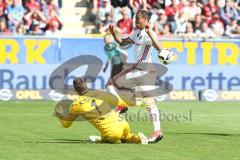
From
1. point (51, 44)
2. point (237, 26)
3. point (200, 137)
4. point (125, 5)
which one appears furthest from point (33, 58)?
point (200, 137)

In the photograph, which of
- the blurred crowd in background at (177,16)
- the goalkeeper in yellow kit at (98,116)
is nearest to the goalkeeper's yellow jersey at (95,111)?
the goalkeeper in yellow kit at (98,116)

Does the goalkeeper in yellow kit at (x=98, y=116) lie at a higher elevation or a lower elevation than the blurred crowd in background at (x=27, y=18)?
higher

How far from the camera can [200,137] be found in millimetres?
14812

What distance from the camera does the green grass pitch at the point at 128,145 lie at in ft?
38.7

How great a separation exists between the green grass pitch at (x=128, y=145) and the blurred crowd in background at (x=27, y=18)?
13.5ft

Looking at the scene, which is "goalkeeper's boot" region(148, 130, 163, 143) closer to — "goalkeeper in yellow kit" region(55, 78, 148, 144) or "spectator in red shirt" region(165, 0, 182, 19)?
"goalkeeper in yellow kit" region(55, 78, 148, 144)

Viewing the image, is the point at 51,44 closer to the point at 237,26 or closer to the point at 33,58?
the point at 33,58

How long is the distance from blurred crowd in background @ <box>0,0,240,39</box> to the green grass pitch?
4.52 metres

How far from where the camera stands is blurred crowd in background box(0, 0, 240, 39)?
86.8 ft

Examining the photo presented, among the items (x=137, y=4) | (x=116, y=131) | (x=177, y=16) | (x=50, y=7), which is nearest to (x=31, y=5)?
(x=50, y=7)

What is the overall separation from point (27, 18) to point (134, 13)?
4005 millimetres

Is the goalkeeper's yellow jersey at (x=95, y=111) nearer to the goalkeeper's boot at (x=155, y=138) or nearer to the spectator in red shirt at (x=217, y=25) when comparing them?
the goalkeeper's boot at (x=155, y=138)

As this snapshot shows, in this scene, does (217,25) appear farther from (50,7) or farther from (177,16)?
(50,7)

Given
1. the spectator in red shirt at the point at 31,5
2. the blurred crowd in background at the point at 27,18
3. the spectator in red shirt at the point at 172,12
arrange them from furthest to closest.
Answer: the spectator in red shirt at the point at 172,12 < the spectator in red shirt at the point at 31,5 < the blurred crowd in background at the point at 27,18
